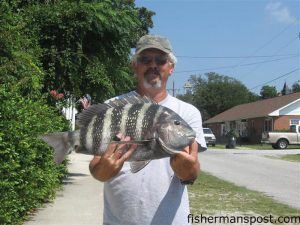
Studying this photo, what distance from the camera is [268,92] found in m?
108

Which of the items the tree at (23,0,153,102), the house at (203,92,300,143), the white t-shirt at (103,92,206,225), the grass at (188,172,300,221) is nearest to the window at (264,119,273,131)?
the house at (203,92,300,143)

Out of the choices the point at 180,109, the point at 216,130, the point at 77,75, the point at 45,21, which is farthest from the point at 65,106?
the point at 216,130

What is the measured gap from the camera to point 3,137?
624cm

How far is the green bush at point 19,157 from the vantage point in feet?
20.6

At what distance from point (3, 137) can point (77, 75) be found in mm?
6352

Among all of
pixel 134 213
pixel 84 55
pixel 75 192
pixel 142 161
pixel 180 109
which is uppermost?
pixel 84 55

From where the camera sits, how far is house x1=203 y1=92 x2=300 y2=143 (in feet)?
159

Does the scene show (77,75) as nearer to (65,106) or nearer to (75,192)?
(65,106)

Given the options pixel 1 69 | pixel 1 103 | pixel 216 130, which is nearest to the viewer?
pixel 1 103

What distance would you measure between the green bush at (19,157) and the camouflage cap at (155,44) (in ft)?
10.8

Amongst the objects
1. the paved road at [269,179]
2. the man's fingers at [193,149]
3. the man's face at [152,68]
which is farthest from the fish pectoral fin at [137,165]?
the paved road at [269,179]

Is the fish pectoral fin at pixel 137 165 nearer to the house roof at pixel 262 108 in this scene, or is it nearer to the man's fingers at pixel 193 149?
the man's fingers at pixel 193 149

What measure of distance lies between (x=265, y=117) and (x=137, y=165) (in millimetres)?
49144

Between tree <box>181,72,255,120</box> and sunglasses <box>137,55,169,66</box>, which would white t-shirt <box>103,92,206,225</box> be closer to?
sunglasses <box>137,55,169,66</box>
